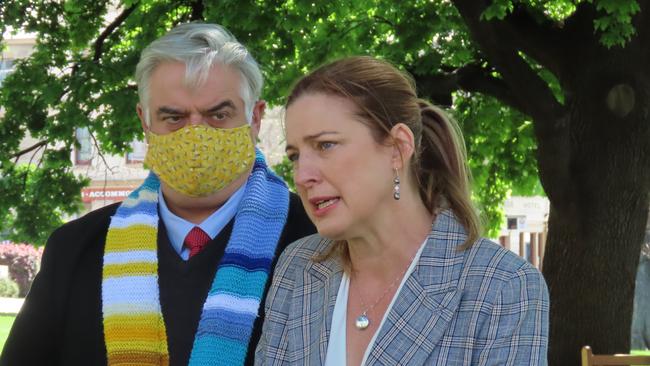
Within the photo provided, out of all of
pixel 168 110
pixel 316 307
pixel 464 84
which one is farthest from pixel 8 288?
pixel 316 307

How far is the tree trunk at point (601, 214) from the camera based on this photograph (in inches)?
411

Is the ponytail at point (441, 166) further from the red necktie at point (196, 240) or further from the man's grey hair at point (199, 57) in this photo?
the red necktie at point (196, 240)

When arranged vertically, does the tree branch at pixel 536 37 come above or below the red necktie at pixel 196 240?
above

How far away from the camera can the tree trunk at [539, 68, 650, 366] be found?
10430 millimetres

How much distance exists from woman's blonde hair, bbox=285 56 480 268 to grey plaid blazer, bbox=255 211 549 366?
0.23 feet

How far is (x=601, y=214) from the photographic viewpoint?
415 inches

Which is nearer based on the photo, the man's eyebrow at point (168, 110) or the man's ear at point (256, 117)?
the man's eyebrow at point (168, 110)

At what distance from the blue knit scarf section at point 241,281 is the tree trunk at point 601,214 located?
24.4 ft

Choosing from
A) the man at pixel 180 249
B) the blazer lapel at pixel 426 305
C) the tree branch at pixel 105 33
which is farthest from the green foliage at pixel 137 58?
the blazer lapel at pixel 426 305

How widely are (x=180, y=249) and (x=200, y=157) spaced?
332mm

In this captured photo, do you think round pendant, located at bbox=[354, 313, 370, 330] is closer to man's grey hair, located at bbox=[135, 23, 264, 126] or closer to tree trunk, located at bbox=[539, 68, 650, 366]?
man's grey hair, located at bbox=[135, 23, 264, 126]

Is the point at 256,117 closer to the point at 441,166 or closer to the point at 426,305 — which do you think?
the point at 441,166

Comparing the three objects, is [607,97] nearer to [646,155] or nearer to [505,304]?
[646,155]

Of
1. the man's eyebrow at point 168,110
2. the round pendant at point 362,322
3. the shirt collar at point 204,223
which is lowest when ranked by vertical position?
the round pendant at point 362,322
